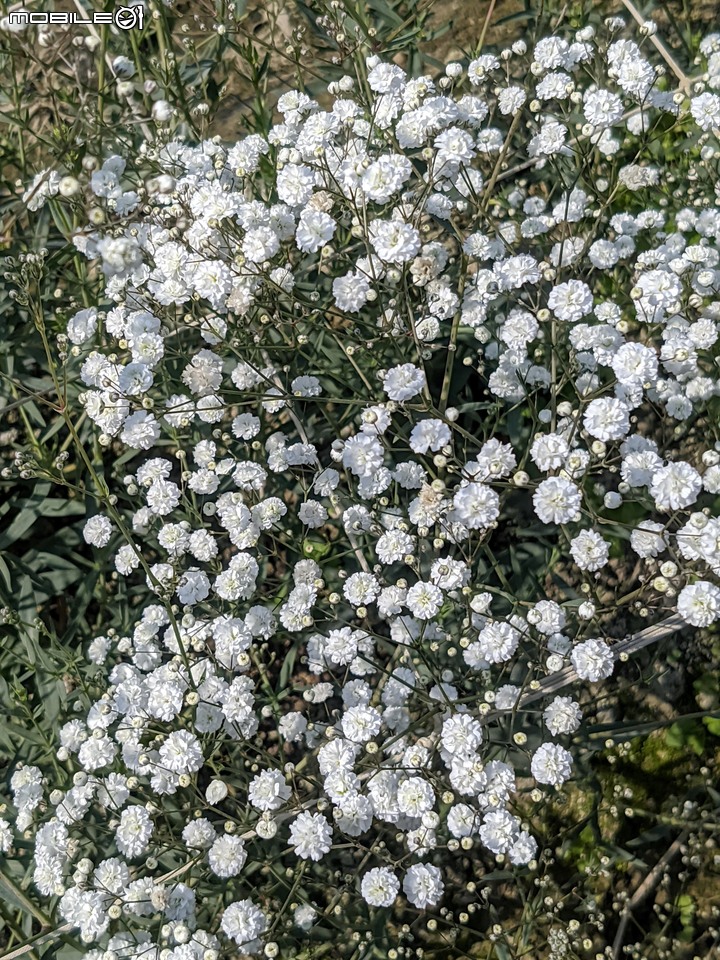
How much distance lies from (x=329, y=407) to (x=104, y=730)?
156 centimetres

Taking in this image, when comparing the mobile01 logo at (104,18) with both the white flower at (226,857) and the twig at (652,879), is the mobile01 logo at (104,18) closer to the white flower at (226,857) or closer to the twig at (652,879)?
the white flower at (226,857)

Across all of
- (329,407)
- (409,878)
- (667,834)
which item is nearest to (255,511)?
(329,407)

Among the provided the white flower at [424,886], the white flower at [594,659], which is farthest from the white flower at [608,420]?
the white flower at [424,886]

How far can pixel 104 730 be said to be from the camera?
277 cm

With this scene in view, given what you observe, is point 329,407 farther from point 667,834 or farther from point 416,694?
point 667,834

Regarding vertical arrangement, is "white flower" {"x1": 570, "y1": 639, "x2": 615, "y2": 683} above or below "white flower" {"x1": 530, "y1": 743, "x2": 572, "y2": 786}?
above

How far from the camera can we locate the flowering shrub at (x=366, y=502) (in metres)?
2.55

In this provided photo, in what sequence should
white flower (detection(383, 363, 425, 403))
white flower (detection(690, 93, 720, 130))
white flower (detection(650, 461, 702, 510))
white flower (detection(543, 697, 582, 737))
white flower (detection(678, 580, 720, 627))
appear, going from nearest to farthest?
1. white flower (detection(678, 580, 720, 627))
2. white flower (detection(650, 461, 702, 510))
3. white flower (detection(543, 697, 582, 737))
4. white flower (detection(383, 363, 425, 403))
5. white flower (detection(690, 93, 720, 130))

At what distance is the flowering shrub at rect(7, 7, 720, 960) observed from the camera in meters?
2.55

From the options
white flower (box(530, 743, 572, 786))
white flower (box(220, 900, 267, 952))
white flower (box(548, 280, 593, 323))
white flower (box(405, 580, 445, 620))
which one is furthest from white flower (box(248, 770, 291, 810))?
white flower (box(548, 280, 593, 323))

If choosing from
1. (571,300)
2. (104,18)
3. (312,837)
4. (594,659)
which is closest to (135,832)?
(312,837)

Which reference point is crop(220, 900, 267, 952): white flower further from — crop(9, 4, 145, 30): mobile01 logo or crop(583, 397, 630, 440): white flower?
crop(9, 4, 145, 30): mobile01 logo

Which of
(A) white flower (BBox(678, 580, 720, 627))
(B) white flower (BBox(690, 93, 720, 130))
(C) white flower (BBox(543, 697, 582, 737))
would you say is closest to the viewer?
(A) white flower (BBox(678, 580, 720, 627))

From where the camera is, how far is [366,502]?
3.04 meters
